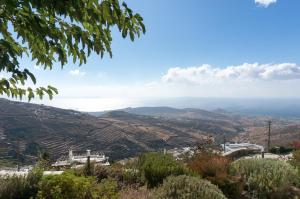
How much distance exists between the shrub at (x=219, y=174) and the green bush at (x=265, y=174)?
36 cm

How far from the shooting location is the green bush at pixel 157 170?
8.04m

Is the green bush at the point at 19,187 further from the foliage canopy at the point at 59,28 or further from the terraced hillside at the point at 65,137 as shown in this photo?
the terraced hillside at the point at 65,137

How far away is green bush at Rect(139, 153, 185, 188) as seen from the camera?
8.04 meters

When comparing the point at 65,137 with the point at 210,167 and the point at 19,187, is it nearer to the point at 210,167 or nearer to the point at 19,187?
the point at 210,167

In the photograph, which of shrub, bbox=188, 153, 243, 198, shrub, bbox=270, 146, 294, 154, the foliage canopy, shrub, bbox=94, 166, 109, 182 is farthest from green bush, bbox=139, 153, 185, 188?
shrub, bbox=270, 146, 294, 154

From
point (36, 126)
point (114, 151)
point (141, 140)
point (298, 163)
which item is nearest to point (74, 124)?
point (36, 126)

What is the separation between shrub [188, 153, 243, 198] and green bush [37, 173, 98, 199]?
10.3 ft

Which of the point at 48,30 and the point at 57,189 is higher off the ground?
the point at 48,30

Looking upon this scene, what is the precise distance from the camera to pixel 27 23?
8.21 feet

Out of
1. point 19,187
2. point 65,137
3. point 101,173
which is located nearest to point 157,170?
point 101,173

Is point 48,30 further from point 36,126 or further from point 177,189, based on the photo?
point 36,126

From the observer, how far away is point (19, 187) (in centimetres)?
656

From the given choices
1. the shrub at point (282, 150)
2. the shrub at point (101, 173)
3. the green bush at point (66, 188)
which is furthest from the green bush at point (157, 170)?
the shrub at point (282, 150)

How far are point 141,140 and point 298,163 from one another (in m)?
103
